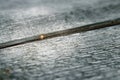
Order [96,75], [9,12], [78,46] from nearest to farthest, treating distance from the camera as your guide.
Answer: [96,75] < [78,46] < [9,12]

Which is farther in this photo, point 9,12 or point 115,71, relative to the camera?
point 9,12

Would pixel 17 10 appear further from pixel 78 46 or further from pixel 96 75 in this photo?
pixel 96 75

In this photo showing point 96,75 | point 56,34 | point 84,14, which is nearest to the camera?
point 96,75

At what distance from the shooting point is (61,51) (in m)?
0.68

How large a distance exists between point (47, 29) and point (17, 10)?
413 millimetres

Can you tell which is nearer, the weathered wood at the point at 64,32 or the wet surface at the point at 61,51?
the wet surface at the point at 61,51

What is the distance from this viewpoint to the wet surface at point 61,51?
0.56m

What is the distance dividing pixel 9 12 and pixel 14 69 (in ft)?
2.17

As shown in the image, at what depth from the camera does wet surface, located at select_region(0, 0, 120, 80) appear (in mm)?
562

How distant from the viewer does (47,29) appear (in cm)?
89

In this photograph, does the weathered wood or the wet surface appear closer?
the wet surface

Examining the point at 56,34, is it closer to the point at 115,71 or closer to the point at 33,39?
the point at 33,39

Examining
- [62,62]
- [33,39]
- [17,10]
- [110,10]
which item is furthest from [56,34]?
[17,10]

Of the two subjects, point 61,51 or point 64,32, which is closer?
point 61,51
